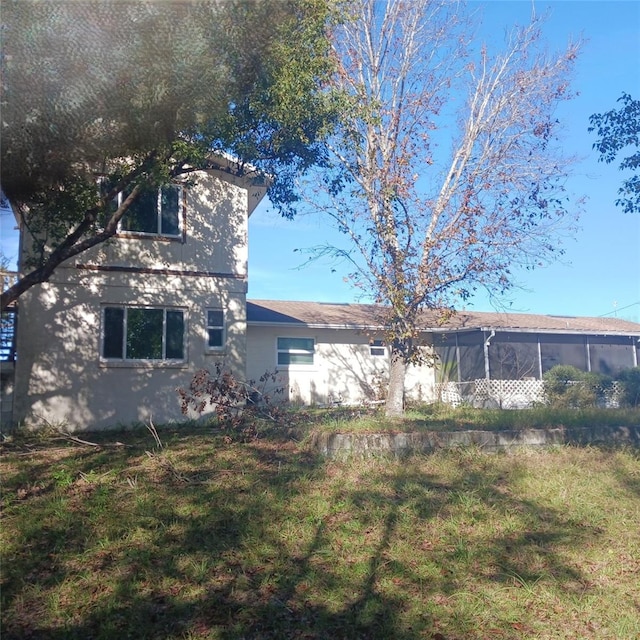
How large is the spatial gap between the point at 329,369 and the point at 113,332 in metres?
7.45

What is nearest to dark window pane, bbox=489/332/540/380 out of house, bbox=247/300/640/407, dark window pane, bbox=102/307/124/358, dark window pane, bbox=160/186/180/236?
house, bbox=247/300/640/407

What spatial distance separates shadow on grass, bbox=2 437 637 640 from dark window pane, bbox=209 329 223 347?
502 cm

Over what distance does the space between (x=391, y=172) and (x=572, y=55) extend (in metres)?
4.27

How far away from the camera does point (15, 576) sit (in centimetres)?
570

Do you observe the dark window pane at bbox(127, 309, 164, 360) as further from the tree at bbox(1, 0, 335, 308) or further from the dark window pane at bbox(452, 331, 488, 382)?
the dark window pane at bbox(452, 331, 488, 382)

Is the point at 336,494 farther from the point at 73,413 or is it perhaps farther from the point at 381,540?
the point at 73,413

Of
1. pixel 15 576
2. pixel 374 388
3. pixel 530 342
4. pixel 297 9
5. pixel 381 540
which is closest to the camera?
pixel 15 576

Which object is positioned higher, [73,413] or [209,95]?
[209,95]

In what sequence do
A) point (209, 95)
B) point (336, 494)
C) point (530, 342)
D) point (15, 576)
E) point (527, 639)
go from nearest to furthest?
1. point (527, 639)
2. point (15, 576)
3. point (336, 494)
4. point (209, 95)
5. point (530, 342)

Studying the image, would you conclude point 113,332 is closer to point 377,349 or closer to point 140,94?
point 140,94

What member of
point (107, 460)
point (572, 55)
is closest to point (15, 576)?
point (107, 460)

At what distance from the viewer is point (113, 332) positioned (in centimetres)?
1299

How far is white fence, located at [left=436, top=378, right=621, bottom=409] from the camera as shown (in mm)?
18781

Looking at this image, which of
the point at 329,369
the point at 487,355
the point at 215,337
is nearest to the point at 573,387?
the point at 487,355
